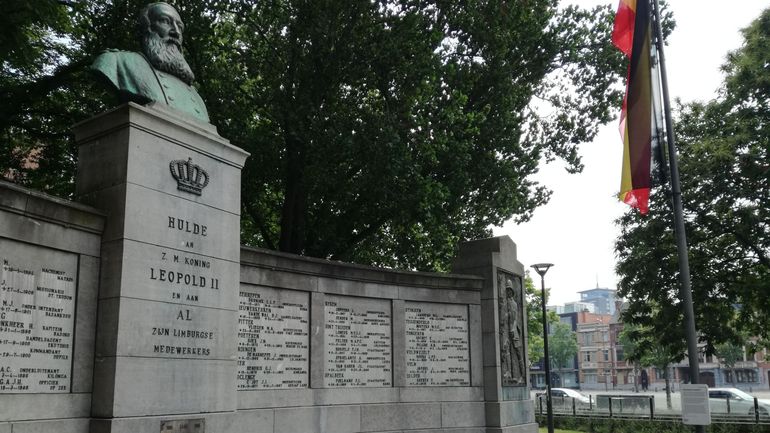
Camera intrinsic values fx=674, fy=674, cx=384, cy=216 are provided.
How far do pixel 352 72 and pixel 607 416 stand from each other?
65.9 feet

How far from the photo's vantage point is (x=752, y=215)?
23.3 metres

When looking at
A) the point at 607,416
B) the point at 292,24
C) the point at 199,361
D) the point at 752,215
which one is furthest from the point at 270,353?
the point at 607,416

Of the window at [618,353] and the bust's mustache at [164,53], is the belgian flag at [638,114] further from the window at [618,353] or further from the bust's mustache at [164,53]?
the window at [618,353]

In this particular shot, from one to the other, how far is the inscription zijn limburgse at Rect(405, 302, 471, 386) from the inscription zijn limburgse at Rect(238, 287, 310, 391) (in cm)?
236

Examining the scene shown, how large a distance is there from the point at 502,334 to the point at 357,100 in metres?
6.91

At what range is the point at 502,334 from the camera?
13.4 m

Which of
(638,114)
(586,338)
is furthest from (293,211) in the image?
(586,338)

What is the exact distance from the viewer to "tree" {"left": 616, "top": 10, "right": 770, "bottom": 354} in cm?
2377

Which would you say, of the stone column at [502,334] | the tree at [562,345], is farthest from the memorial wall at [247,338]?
the tree at [562,345]

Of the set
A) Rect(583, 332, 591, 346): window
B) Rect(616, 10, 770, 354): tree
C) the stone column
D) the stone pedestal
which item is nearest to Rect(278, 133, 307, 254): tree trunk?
the stone column

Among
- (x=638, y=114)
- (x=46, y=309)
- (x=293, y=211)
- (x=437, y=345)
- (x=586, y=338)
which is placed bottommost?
(x=437, y=345)

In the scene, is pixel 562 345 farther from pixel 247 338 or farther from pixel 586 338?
pixel 247 338

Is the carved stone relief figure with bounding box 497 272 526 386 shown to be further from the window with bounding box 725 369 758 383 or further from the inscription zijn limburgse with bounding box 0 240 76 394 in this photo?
the window with bounding box 725 369 758 383

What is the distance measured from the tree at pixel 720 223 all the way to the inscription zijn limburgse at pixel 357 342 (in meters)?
16.9
